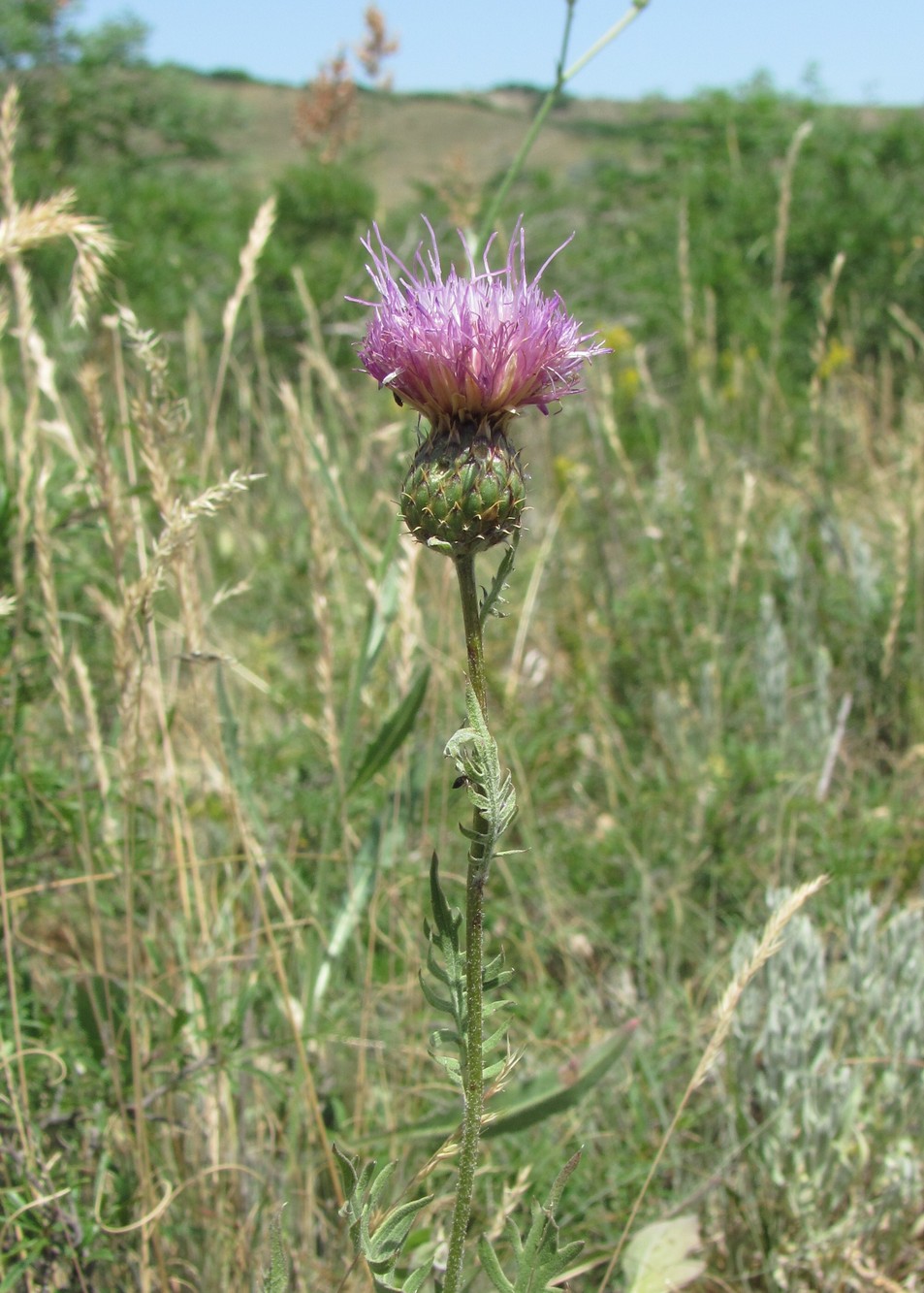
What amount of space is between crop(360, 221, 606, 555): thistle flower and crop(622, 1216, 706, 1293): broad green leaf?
3.81 ft

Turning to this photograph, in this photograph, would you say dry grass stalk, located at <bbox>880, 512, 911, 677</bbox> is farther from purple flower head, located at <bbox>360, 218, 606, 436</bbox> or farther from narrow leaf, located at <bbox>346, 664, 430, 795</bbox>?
purple flower head, located at <bbox>360, 218, 606, 436</bbox>

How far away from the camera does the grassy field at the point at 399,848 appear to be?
167cm

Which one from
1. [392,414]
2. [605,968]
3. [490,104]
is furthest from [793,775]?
[490,104]

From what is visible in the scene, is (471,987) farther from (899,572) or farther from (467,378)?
(899,572)

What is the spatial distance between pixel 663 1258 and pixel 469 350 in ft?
4.53

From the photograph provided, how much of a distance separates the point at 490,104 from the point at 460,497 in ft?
49.1

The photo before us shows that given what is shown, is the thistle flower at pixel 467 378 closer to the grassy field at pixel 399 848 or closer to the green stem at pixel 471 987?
the green stem at pixel 471 987

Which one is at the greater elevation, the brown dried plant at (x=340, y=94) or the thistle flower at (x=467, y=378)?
the brown dried plant at (x=340, y=94)

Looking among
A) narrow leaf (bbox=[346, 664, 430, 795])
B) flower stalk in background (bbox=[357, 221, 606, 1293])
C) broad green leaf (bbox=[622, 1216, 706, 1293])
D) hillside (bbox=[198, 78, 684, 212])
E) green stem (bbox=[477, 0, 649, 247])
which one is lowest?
broad green leaf (bbox=[622, 1216, 706, 1293])

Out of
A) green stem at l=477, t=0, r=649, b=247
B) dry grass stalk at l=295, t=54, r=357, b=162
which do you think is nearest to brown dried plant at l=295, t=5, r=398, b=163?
dry grass stalk at l=295, t=54, r=357, b=162

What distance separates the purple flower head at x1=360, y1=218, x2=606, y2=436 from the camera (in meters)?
1.18

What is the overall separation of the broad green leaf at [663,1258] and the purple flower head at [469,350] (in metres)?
1.26

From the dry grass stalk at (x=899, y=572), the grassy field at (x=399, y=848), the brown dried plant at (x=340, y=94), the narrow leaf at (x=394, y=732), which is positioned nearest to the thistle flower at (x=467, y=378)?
the grassy field at (x=399, y=848)

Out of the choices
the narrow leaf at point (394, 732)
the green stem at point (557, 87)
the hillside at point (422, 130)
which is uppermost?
the hillside at point (422, 130)
